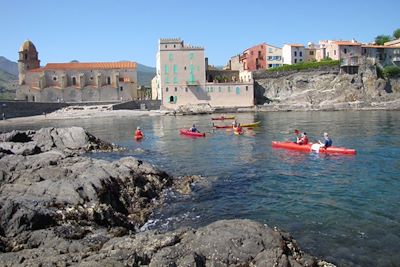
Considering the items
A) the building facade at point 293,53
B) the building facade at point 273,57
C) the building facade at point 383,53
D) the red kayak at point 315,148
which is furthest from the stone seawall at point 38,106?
the red kayak at point 315,148

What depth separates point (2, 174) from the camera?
45.0 ft

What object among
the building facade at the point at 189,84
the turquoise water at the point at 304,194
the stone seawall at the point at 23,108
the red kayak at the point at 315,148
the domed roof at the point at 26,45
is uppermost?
the domed roof at the point at 26,45

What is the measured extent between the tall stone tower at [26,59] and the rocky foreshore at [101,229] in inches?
2630

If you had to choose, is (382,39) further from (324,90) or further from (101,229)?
(101,229)

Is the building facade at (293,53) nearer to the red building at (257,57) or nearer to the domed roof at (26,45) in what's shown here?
the red building at (257,57)

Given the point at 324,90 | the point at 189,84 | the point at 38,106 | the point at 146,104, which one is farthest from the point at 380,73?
the point at 38,106

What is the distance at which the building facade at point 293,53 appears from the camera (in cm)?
7631

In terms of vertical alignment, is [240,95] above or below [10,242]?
above

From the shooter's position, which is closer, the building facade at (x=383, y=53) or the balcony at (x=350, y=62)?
the balcony at (x=350, y=62)

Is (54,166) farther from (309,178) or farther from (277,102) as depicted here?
(277,102)

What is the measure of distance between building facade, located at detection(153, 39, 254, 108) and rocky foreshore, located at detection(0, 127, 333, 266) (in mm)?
53940

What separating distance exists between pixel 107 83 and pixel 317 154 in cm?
5890

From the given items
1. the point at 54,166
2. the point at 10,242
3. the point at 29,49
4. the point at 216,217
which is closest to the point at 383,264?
the point at 216,217

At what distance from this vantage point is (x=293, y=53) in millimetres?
76625
